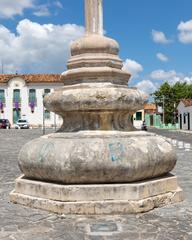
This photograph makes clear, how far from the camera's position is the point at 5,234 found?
4824 mm

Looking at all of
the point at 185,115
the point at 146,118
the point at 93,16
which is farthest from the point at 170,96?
the point at 93,16

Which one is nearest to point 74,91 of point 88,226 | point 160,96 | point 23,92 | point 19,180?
point 19,180

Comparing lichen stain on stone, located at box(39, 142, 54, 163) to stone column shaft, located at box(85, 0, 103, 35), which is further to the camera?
stone column shaft, located at box(85, 0, 103, 35)

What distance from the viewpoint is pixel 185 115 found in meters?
55.9

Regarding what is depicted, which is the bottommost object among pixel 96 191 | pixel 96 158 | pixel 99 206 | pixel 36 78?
pixel 99 206

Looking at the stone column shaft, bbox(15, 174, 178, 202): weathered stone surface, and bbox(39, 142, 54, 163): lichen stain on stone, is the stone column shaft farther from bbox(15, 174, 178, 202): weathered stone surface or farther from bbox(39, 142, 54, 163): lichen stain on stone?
bbox(15, 174, 178, 202): weathered stone surface

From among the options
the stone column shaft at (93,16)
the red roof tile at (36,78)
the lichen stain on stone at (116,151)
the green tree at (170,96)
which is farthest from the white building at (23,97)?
the lichen stain on stone at (116,151)

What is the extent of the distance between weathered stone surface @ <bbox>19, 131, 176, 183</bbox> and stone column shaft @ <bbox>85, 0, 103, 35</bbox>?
1.76m

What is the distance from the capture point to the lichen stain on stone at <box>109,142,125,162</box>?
5.78m

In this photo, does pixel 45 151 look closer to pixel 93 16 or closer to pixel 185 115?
pixel 93 16

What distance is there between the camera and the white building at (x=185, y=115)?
5391 cm

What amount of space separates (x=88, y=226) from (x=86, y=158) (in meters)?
0.99

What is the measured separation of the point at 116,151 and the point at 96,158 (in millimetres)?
296

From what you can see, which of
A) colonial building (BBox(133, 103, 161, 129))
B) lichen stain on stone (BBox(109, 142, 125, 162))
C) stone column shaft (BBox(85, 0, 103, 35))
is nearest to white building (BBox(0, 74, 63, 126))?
colonial building (BBox(133, 103, 161, 129))
